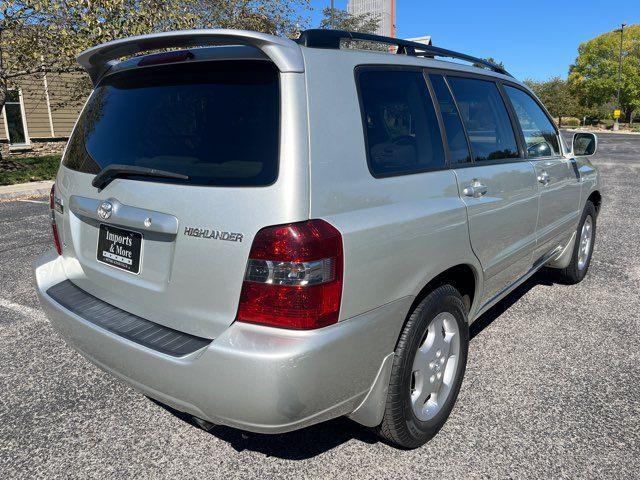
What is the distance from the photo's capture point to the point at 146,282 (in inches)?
84.9

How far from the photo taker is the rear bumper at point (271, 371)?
1.81 metres

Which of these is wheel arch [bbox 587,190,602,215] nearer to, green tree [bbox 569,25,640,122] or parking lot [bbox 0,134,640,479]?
parking lot [bbox 0,134,640,479]

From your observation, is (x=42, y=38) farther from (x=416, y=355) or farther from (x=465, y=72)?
(x=416, y=355)

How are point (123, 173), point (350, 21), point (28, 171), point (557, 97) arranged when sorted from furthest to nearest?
point (557, 97) < point (350, 21) < point (28, 171) < point (123, 173)

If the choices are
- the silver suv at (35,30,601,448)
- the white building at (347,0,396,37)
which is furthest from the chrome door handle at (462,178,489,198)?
the white building at (347,0,396,37)

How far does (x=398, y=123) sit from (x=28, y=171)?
1447 centimetres

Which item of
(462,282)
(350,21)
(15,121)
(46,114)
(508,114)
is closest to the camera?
(462,282)

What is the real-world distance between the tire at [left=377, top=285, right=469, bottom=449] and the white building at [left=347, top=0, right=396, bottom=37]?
32.0m

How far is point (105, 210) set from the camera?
2230mm

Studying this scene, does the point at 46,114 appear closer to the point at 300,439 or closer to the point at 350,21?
the point at 350,21

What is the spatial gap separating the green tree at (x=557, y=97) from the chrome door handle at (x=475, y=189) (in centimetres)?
6676

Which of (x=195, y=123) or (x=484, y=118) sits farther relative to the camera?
(x=484, y=118)

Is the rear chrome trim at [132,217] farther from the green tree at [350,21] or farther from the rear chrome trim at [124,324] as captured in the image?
the green tree at [350,21]

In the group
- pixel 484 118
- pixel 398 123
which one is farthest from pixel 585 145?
pixel 398 123
